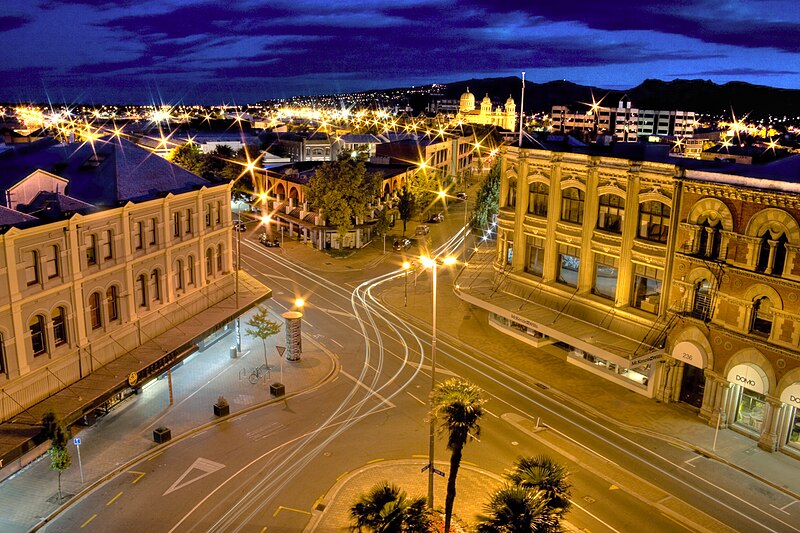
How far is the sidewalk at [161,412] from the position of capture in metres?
28.4

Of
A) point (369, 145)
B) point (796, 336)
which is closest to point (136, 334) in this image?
point (796, 336)

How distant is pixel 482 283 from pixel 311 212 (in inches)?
1381

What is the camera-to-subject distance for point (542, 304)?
47.7 m

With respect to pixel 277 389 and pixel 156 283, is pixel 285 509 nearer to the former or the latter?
pixel 277 389

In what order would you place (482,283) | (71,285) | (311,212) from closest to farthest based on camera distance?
(71,285) < (482,283) < (311,212)

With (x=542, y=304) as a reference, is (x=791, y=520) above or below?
below

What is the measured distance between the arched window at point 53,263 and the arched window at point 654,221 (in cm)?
3387

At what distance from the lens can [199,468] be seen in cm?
3095

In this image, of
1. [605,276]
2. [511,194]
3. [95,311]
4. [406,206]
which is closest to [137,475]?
[95,311]

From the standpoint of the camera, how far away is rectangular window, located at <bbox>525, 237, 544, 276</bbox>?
49.4 m

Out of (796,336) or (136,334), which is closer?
(796,336)

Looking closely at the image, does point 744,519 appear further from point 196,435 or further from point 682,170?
point 196,435

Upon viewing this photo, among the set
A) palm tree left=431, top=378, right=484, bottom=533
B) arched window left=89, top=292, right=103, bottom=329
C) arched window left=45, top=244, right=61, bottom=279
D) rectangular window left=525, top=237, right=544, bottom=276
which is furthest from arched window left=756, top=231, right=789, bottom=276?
arched window left=45, top=244, right=61, bottom=279

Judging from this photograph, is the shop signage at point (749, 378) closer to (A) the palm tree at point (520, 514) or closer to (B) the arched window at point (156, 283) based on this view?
(A) the palm tree at point (520, 514)
